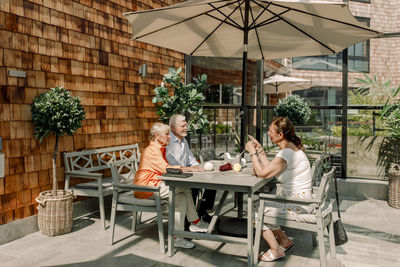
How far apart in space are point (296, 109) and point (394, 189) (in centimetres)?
183

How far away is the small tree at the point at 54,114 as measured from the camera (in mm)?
3808

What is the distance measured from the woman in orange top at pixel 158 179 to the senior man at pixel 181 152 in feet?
1.04

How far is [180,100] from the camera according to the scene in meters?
5.86

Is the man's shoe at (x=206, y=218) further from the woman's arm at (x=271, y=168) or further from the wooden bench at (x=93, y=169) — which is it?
the woman's arm at (x=271, y=168)

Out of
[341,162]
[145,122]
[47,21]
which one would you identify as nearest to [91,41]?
[47,21]

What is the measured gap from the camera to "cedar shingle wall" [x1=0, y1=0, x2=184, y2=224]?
3.67 metres

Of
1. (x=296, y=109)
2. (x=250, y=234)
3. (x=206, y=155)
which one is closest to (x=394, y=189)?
(x=296, y=109)

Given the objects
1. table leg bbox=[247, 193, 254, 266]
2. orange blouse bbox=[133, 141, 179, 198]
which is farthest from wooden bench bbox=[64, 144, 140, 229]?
table leg bbox=[247, 193, 254, 266]

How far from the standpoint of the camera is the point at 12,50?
3.67 m

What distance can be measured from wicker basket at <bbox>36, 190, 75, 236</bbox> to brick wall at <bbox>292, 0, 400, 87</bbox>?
454 centimetres

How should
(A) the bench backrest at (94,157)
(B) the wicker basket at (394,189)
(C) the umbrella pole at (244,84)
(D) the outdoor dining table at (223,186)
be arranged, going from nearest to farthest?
(D) the outdoor dining table at (223,186) < (C) the umbrella pole at (244,84) < (A) the bench backrest at (94,157) < (B) the wicker basket at (394,189)

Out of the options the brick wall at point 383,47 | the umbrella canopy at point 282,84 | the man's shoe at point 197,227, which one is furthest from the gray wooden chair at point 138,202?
the brick wall at point 383,47

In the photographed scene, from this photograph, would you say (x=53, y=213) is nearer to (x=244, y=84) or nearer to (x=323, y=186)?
(x=244, y=84)

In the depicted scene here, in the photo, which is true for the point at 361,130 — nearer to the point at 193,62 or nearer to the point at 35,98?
the point at 193,62
